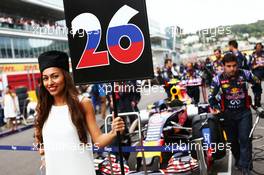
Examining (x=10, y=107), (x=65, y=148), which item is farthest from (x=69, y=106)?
(x=10, y=107)

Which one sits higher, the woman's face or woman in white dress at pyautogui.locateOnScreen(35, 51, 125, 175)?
the woman's face

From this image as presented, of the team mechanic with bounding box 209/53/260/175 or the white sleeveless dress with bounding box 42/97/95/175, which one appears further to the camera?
the team mechanic with bounding box 209/53/260/175

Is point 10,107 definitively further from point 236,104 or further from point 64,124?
point 64,124

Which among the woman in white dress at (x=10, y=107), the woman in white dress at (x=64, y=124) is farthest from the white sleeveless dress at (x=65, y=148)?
the woman in white dress at (x=10, y=107)

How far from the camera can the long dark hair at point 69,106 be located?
229 centimetres

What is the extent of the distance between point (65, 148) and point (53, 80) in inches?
17.3

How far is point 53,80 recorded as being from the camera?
2.34m

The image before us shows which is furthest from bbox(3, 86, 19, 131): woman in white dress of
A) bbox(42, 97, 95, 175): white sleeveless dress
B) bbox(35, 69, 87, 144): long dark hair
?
bbox(42, 97, 95, 175): white sleeveless dress

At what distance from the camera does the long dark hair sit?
229cm

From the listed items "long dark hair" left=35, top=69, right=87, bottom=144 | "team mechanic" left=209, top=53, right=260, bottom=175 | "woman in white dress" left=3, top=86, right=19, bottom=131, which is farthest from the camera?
"woman in white dress" left=3, top=86, right=19, bottom=131

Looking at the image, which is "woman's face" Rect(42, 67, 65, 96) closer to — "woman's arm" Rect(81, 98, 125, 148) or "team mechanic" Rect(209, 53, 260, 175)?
"woman's arm" Rect(81, 98, 125, 148)

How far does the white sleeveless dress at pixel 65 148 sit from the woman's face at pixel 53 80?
125 mm

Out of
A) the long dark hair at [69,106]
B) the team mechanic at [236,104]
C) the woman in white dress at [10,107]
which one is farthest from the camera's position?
the woman in white dress at [10,107]

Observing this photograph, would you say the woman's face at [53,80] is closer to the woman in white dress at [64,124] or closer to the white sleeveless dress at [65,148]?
the woman in white dress at [64,124]
